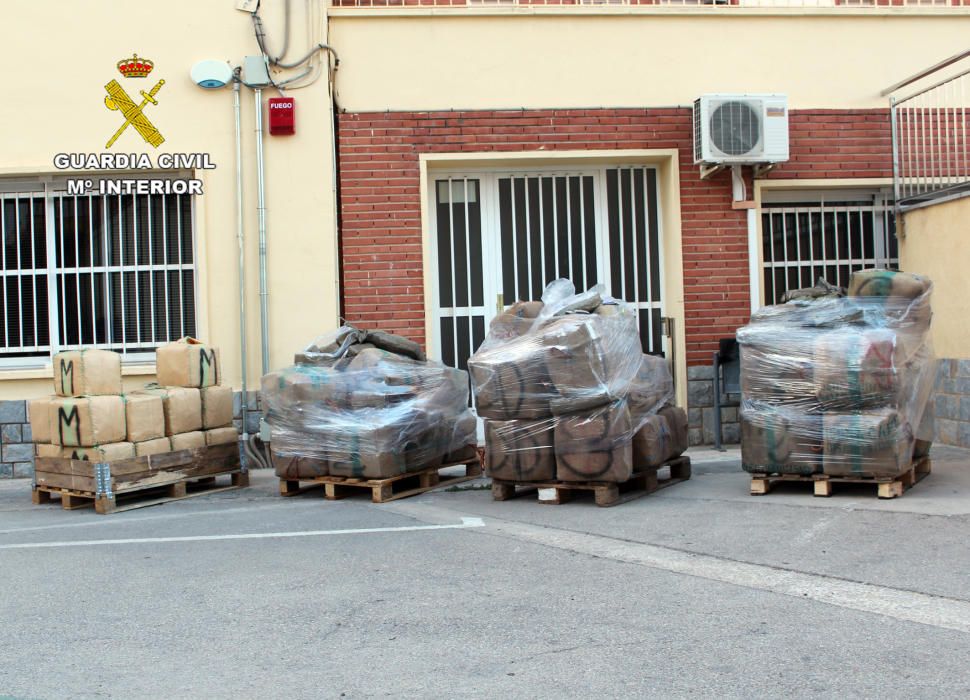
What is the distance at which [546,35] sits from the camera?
10930 millimetres

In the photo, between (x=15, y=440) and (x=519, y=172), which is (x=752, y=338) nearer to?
(x=519, y=172)

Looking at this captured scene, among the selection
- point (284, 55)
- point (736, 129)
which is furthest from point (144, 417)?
point (736, 129)

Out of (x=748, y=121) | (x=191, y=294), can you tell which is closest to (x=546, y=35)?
(x=748, y=121)

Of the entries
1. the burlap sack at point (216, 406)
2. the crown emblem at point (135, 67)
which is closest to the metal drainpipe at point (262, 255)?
the burlap sack at point (216, 406)

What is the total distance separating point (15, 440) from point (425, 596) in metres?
6.88

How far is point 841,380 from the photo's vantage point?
7469 millimetres

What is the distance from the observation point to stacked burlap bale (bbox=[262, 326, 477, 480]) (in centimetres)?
836

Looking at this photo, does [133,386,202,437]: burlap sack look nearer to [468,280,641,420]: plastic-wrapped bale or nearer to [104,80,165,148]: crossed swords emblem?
[468,280,641,420]: plastic-wrapped bale

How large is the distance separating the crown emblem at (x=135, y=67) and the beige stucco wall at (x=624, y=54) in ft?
6.41

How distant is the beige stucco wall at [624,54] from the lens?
35.6 feet

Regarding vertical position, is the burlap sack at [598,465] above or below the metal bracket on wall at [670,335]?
below

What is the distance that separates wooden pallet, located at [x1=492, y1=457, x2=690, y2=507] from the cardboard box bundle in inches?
113

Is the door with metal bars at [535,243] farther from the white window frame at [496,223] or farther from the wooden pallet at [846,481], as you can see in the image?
the wooden pallet at [846,481]

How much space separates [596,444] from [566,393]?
443 mm
